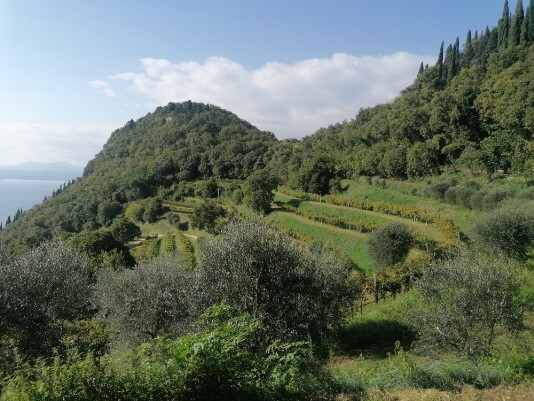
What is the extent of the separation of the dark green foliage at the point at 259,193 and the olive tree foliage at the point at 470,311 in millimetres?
52996

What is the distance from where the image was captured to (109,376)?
8.30 meters

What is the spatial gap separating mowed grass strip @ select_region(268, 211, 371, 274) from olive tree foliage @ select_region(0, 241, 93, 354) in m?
31.2

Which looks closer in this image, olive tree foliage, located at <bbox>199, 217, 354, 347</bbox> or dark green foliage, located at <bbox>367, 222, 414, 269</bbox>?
olive tree foliage, located at <bbox>199, 217, 354, 347</bbox>

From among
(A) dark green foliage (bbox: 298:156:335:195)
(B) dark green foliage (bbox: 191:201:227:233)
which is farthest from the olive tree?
(A) dark green foliage (bbox: 298:156:335:195)

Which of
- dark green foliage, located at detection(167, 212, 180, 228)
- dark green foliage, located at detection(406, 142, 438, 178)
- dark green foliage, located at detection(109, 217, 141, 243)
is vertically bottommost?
dark green foliage, located at detection(109, 217, 141, 243)

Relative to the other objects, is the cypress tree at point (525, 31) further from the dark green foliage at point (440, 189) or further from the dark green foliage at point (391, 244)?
Result: the dark green foliage at point (391, 244)

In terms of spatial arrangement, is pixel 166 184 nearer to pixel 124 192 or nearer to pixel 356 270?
pixel 124 192

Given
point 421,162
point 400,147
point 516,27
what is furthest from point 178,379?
point 516,27

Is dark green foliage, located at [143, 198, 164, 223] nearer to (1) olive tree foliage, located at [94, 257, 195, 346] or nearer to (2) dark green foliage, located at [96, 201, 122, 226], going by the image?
(2) dark green foliage, located at [96, 201, 122, 226]

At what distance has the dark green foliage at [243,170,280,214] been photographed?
7162cm

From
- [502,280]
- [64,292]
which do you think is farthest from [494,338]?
[64,292]

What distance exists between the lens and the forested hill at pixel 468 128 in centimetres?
5950

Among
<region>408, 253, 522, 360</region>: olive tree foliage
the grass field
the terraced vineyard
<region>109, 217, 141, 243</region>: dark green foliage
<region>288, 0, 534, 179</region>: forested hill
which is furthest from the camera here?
<region>109, 217, 141, 243</region>: dark green foliage

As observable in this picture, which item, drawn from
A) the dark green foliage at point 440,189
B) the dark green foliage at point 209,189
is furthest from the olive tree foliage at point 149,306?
the dark green foliage at point 209,189
